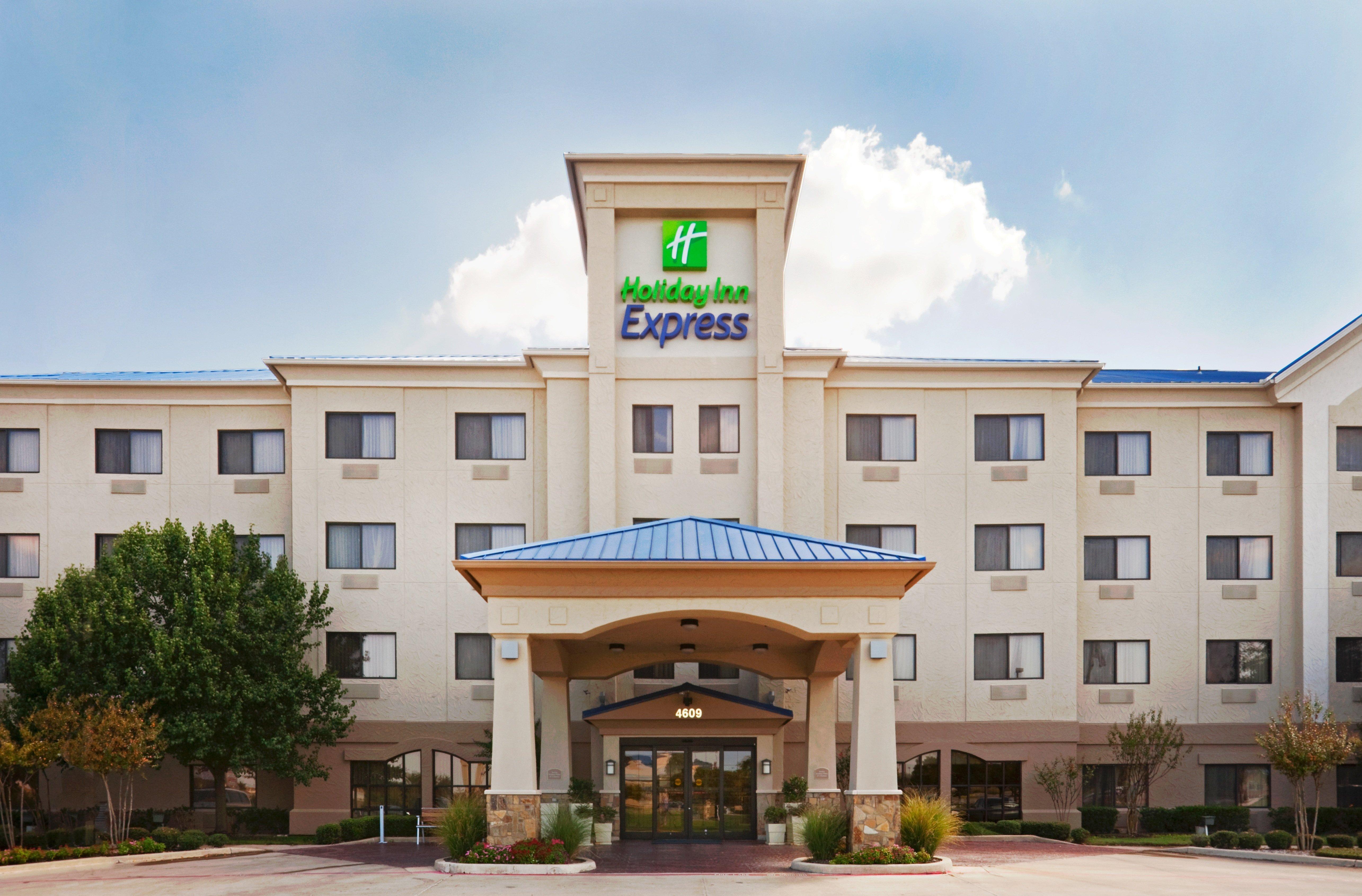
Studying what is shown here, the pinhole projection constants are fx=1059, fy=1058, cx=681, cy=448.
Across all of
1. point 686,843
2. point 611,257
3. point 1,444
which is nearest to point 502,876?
point 686,843

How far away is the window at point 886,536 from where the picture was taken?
98.3 ft

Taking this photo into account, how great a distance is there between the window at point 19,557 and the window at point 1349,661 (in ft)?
121

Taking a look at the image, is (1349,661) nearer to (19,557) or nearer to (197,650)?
(197,650)

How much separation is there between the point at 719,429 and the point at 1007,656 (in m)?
10.3

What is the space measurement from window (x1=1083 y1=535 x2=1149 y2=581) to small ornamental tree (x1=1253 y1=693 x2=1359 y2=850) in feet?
16.8

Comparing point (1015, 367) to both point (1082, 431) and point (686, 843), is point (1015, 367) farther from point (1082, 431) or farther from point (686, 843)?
point (686, 843)

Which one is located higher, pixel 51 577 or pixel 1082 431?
pixel 1082 431

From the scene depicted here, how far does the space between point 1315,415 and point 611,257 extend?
Result: 67.6 feet

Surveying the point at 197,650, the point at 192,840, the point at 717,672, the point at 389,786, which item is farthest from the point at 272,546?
the point at 717,672

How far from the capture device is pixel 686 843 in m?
25.8

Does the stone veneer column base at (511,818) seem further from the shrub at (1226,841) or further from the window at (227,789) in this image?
the shrub at (1226,841)

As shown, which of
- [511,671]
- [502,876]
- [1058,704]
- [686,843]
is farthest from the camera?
[1058,704]

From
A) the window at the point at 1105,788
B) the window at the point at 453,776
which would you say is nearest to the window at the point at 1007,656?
the window at the point at 1105,788

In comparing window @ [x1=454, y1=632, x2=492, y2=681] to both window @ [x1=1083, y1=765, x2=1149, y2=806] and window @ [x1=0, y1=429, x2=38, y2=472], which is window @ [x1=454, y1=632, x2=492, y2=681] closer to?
window @ [x1=0, y1=429, x2=38, y2=472]
